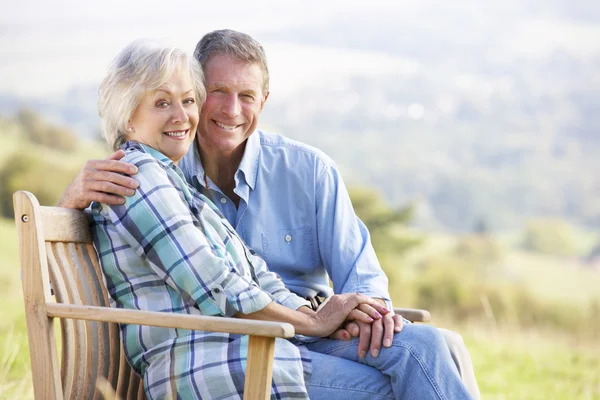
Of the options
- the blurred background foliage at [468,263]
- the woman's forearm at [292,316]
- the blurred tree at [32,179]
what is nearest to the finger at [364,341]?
the woman's forearm at [292,316]

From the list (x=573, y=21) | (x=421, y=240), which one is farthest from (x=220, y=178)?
(x=573, y=21)

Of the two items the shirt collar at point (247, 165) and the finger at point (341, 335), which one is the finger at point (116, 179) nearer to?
the shirt collar at point (247, 165)

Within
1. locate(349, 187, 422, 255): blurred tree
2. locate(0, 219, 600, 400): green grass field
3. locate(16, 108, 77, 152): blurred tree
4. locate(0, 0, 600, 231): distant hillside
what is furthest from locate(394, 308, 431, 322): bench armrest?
locate(0, 0, 600, 231): distant hillside

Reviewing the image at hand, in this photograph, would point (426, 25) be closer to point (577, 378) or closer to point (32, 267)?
point (577, 378)

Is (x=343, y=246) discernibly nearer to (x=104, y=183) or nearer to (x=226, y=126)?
(x=226, y=126)

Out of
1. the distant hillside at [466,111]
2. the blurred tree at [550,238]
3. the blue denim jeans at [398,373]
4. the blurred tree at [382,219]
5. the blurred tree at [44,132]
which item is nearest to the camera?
the blue denim jeans at [398,373]

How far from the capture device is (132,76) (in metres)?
2.36

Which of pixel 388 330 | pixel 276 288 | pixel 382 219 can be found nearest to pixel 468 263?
pixel 382 219

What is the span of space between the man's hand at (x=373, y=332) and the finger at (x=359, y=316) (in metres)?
0.01

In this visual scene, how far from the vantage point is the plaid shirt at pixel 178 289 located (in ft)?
7.07

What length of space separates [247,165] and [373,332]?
32.6 inches

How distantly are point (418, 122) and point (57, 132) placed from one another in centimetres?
1306

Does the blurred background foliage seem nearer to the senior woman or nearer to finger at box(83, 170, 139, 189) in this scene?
the senior woman

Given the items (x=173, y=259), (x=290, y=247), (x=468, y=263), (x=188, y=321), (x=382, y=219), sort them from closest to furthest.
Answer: (x=188, y=321) < (x=173, y=259) < (x=290, y=247) < (x=382, y=219) < (x=468, y=263)
